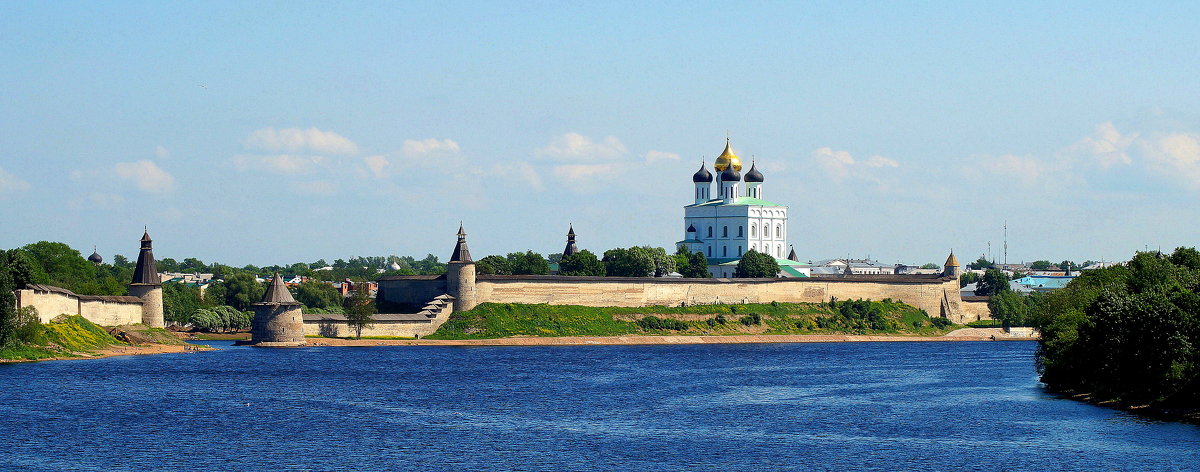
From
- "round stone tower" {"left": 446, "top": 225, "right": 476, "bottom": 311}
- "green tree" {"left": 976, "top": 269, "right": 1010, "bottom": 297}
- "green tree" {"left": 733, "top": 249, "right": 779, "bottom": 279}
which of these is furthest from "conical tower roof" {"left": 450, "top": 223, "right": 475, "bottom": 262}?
"green tree" {"left": 976, "top": 269, "right": 1010, "bottom": 297}

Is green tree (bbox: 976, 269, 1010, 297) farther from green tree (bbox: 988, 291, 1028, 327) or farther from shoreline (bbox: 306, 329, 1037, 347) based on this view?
shoreline (bbox: 306, 329, 1037, 347)

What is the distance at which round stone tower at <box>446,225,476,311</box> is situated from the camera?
6969 centimetres

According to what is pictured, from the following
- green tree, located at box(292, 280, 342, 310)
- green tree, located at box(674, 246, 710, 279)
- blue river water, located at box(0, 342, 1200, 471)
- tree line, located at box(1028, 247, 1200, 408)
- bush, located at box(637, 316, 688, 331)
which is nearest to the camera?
blue river water, located at box(0, 342, 1200, 471)

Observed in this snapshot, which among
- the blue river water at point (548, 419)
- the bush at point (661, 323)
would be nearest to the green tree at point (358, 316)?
the blue river water at point (548, 419)

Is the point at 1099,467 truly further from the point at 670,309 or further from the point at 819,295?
the point at 819,295

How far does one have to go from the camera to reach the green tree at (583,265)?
81.5 meters

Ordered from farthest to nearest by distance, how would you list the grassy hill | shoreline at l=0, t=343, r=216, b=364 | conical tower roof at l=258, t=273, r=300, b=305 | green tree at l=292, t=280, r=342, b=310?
green tree at l=292, t=280, r=342, b=310 < the grassy hill < conical tower roof at l=258, t=273, r=300, b=305 < shoreline at l=0, t=343, r=216, b=364

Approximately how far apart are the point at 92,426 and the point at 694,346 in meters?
42.3

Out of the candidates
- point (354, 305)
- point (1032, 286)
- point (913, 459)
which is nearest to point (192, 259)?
point (1032, 286)

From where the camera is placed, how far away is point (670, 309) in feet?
252

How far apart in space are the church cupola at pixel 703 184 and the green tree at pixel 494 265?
617 inches

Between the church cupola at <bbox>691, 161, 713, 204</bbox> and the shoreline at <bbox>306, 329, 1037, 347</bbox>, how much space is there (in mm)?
20666

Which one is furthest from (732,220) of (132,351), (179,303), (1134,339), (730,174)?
(1134,339)

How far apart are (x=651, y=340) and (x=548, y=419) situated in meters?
37.4
